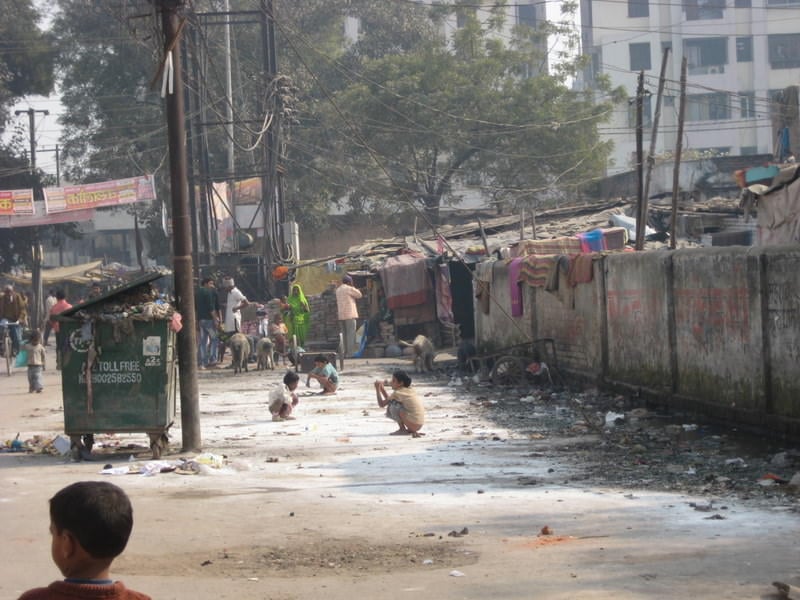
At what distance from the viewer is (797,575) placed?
6027mm

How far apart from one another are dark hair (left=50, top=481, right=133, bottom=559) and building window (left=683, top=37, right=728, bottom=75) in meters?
65.6

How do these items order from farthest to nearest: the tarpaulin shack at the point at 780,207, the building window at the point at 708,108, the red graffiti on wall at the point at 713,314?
the building window at the point at 708,108
the tarpaulin shack at the point at 780,207
the red graffiti on wall at the point at 713,314

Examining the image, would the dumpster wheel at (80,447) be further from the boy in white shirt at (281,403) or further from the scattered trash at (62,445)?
the boy in white shirt at (281,403)

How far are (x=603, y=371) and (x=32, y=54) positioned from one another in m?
33.6

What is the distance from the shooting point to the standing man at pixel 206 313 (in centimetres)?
2266

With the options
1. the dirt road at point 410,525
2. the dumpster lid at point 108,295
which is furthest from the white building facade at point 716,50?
the dirt road at point 410,525

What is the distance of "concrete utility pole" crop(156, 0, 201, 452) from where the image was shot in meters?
11.5

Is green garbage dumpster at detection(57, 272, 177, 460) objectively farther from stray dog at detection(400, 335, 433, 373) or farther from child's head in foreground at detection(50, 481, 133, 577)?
stray dog at detection(400, 335, 433, 373)

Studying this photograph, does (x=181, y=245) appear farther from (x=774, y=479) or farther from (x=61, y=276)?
(x=61, y=276)

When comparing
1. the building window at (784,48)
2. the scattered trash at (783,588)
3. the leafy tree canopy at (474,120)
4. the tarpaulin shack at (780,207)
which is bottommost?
the scattered trash at (783,588)

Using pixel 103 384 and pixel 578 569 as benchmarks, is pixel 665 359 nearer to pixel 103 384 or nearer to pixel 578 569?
pixel 103 384

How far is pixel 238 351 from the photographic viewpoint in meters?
22.1

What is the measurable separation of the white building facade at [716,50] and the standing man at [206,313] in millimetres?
43724

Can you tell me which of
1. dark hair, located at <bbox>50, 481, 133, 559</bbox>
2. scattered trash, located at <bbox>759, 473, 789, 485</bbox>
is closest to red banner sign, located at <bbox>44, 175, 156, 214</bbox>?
scattered trash, located at <bbox>759, 473, 789, 485</bbox>
